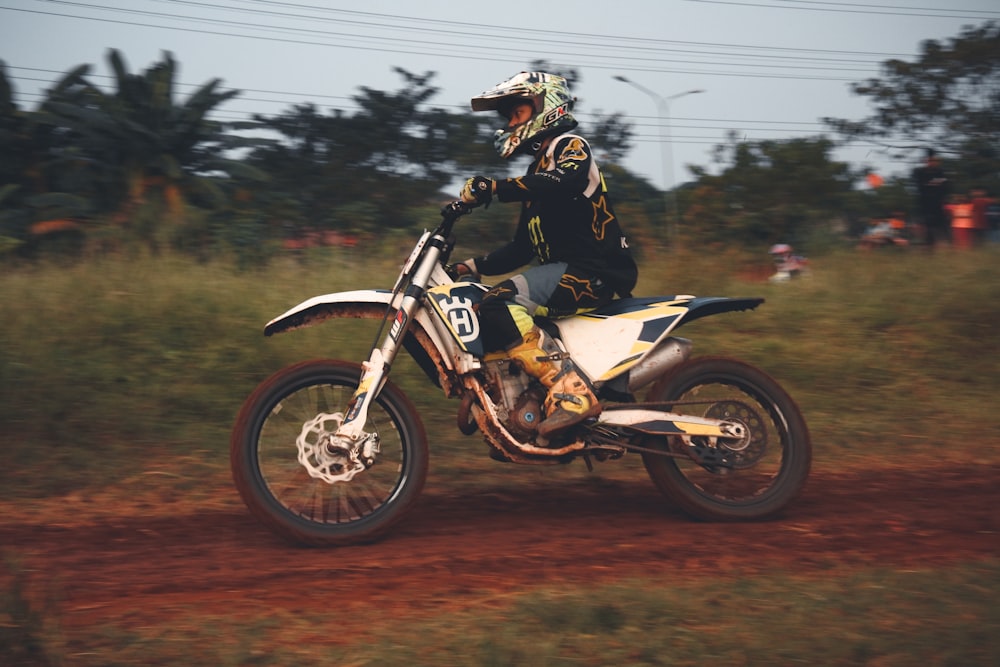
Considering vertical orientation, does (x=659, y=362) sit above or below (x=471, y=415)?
above

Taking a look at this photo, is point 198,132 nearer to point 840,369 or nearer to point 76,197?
point 76,197

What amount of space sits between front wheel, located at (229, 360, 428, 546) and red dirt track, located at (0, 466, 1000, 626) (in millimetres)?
149

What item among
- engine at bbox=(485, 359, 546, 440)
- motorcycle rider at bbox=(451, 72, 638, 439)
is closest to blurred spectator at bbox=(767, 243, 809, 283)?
motorcycle rider at bbox=(451, 72, 638, 439)

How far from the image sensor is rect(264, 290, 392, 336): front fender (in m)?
5.11

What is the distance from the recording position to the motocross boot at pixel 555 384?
17.2 feet

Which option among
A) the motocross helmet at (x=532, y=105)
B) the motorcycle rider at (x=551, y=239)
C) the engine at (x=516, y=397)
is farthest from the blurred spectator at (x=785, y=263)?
the engine at (x=516, y=397)

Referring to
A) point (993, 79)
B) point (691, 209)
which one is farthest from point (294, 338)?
point (993, 79)

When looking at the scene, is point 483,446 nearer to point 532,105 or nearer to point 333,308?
point 333,308

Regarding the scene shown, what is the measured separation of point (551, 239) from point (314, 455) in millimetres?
1688

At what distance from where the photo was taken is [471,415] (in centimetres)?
533

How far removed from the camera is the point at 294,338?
8359 mm

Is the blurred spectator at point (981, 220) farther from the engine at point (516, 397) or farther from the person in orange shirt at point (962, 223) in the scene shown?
the engine at point (516, 397)

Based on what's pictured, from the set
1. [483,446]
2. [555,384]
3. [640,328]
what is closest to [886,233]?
[483,446]

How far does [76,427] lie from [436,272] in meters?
3.13
